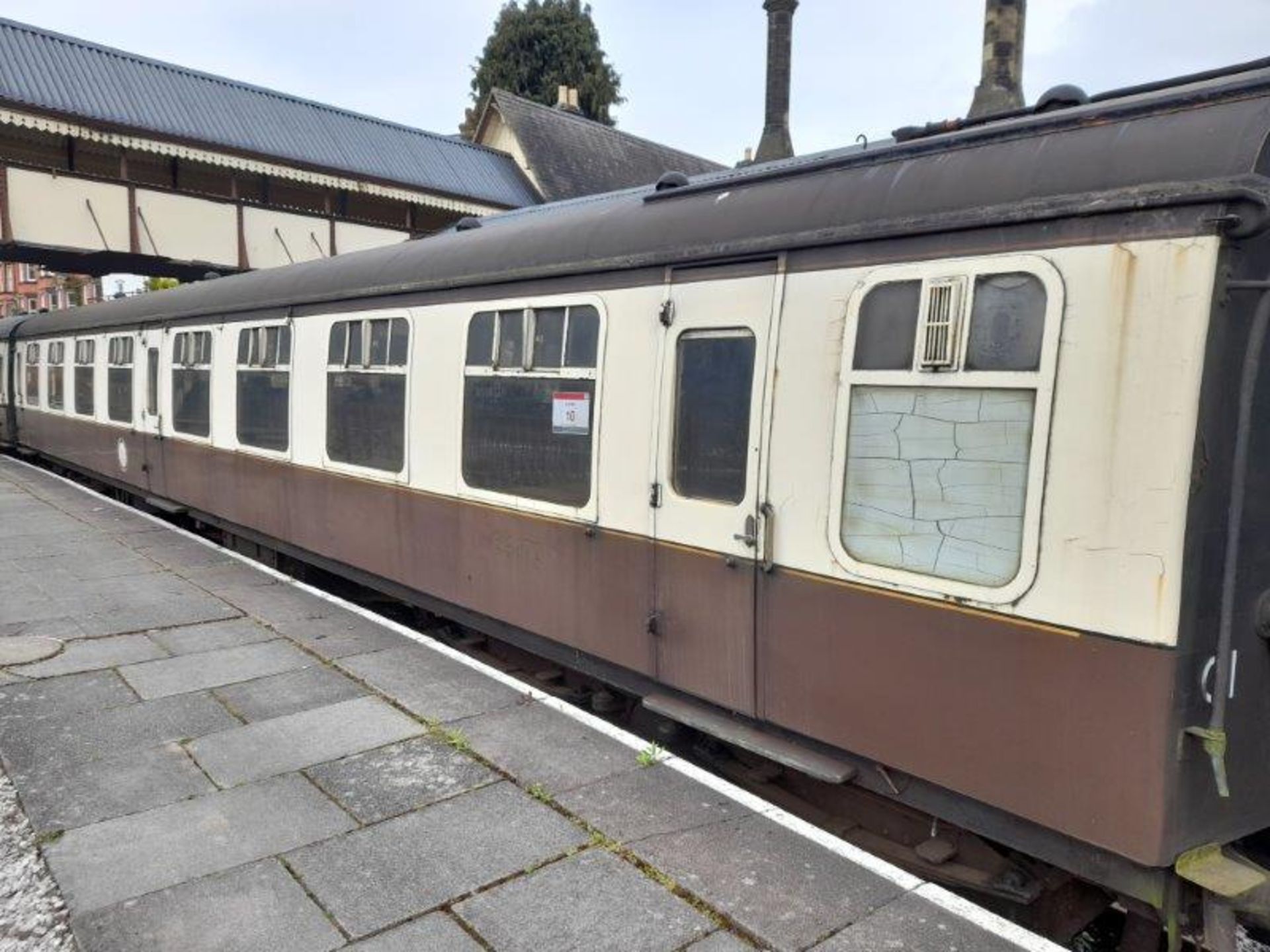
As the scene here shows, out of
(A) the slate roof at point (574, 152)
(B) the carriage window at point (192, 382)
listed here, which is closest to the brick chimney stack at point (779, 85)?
(A) the slate roof at point (574, 152)

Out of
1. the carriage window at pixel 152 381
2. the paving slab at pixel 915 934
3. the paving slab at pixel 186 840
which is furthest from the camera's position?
the carriage window at pixel 152 381

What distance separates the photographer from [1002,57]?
15.9 meters

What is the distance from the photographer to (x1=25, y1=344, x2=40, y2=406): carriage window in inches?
634

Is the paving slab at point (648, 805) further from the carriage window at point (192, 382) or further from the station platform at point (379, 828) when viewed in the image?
the carriage window at point (192, 382)

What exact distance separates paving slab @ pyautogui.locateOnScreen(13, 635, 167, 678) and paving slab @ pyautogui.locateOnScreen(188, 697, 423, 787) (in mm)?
1552

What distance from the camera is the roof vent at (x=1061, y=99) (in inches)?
142

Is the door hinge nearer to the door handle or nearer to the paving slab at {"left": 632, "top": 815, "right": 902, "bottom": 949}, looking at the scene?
the door handle

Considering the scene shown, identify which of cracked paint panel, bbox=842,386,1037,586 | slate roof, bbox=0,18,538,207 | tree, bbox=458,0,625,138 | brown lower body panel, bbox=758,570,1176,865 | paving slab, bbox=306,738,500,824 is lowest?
paving slab, bbox=306,738,500,824

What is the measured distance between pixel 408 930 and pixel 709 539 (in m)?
1.92

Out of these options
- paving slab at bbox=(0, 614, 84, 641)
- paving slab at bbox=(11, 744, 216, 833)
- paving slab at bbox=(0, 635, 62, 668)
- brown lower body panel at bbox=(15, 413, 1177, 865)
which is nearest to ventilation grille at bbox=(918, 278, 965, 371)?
brown lower body panel at bbox=(15, 413, 1177, 865)

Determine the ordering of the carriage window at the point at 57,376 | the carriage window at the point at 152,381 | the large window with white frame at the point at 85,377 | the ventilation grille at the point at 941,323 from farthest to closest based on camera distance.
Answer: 1. the carriage window at the point at 57,376
2. the large window with white frame at the point at 85,377
3. the carriage window at the point at 152,381
4. the ventilation grille at the point at 941,323

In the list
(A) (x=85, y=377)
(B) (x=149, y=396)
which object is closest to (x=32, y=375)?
(A) (x=85, y=377)

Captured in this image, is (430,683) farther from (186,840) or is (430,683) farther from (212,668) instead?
(186,840)

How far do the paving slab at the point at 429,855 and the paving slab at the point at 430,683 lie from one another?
3.36 feet
